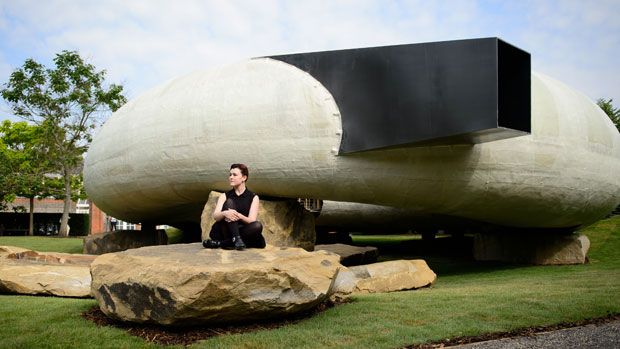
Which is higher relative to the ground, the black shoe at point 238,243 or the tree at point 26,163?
the tree at point 26,163

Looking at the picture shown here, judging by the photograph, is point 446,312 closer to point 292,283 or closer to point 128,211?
point 292,283

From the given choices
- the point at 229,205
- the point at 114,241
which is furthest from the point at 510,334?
the point at 114,241

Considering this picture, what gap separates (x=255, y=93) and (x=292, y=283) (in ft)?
19.3

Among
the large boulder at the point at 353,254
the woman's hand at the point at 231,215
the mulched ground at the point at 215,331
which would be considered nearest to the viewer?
the mulched ground at the point at 215,331

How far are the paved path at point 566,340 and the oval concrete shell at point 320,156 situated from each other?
16.8 feet

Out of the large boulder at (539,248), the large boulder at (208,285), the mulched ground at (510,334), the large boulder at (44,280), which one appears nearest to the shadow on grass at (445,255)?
the large boulder at (539,248)

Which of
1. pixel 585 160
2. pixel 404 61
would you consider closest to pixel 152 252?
pixel 404 61

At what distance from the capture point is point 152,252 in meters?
7.40

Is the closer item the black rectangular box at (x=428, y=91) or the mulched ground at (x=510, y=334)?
the mulched ground at (x=510, y=334)

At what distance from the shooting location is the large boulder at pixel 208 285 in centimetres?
591

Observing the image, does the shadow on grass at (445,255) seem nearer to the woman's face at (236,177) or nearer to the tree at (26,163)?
the woman's face at (236,177)

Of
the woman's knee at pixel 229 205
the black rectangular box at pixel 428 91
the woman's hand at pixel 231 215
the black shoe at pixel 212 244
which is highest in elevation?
the black rectangular box at pixel 428 91

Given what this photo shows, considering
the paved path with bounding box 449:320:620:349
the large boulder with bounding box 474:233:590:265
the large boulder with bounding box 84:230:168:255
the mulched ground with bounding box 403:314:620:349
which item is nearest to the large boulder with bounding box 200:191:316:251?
the mulched ground with bounding box 403:314:620:349

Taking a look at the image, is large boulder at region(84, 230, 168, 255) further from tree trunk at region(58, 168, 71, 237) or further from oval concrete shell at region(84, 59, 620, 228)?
tree trunk at region(58, 168, 71, 237)
